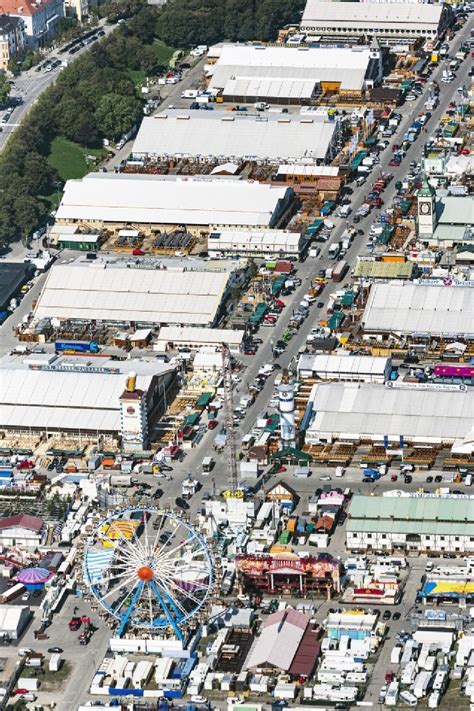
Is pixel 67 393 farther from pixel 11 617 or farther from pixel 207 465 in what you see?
pixel 11 617

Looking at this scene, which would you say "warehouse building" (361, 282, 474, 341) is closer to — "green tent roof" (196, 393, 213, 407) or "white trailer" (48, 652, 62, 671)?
"green tent roof" (196, 393, 213, 407)

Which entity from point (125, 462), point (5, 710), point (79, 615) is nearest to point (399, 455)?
point (125, 462)

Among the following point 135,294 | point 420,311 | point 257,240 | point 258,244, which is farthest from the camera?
point 257,240

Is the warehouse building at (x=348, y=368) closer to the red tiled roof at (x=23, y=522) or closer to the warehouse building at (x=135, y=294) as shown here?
the warehouse building at (x=135, y=294)

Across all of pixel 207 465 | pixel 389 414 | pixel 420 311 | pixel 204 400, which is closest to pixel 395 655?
pixel 207 465

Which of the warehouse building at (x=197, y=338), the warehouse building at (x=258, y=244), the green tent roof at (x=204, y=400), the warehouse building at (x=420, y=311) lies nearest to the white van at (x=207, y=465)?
the green tent roof at (x=204, y=400)

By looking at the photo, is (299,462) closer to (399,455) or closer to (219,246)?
(399,455)
